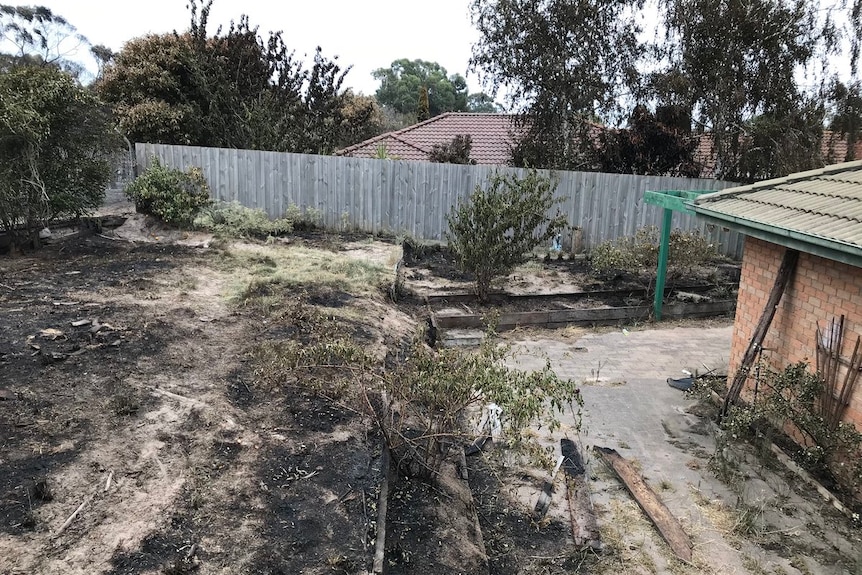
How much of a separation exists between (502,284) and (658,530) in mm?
6377

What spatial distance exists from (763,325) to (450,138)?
1397cm

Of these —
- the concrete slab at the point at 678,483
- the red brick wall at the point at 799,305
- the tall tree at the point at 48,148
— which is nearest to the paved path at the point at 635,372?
the concrete slab at the point at 678,483

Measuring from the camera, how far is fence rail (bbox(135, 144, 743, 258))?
1257 centimetres

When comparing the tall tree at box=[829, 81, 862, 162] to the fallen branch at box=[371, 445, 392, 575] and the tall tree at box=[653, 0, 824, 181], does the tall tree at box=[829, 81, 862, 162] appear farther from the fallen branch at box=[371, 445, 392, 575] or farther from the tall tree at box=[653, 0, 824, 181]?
the fallen branch at box=[371, 445, 392, 575]

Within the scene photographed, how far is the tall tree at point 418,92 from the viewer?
49906 millimetres

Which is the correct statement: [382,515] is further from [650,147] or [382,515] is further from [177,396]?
[650,147]

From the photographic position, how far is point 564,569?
12.4ft

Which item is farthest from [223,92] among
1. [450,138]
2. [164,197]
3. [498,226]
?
[498,226]

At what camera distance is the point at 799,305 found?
5324mm

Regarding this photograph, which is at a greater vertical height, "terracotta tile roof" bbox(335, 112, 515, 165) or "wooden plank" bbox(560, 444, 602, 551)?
"terracotta tile roof" bbox(335, 112, 515, 165)

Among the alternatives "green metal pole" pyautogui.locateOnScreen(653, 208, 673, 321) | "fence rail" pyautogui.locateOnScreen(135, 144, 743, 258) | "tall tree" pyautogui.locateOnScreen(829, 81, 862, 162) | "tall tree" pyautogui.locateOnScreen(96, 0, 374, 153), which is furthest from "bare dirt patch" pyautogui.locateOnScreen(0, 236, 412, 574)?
"tall tree" pyautogui.locateOnScreen(829, 81, 862, 162)

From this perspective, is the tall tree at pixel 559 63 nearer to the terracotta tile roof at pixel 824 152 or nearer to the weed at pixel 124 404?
the terracotta tile roof at pixel 824 152

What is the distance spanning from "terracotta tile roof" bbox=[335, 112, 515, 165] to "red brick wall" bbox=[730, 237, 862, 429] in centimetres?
1096

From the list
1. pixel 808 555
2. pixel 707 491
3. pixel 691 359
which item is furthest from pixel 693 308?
pixel 808 555
